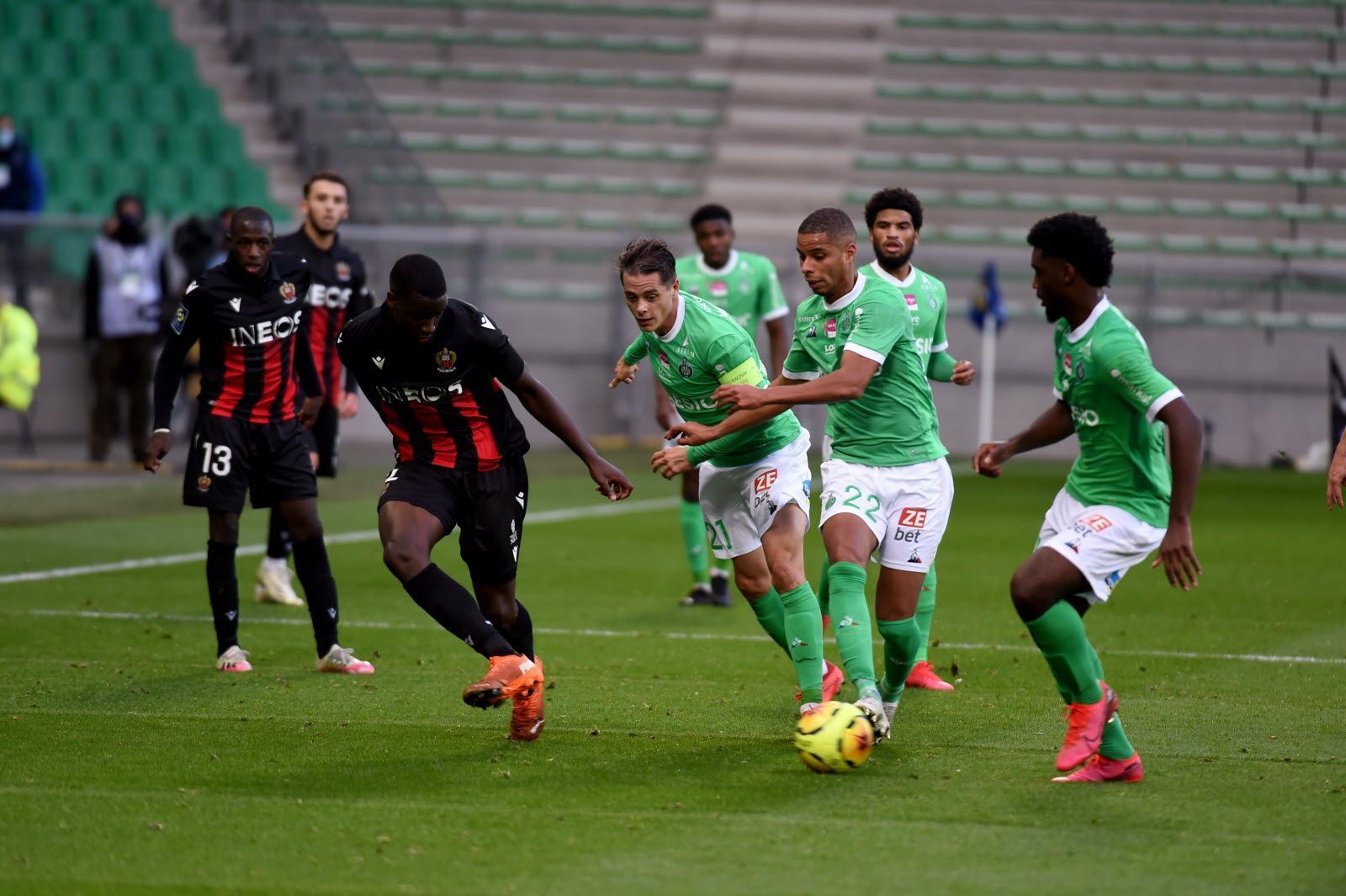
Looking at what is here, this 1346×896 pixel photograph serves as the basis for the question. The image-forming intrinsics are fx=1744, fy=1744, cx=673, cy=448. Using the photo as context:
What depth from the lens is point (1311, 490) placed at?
736 inches

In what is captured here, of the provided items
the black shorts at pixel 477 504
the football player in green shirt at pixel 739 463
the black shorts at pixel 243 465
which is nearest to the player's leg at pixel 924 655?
the football player in green shirt at pixel 739 463

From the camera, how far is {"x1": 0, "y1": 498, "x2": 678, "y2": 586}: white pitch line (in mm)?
11312

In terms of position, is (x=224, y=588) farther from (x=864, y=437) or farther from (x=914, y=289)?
(x=914, y=289)

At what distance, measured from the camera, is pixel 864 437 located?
23.2 ft

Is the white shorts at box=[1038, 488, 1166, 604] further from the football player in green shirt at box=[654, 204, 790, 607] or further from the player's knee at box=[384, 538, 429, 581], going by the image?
the football player in green shirt at box=[654, 204, 790, 607]

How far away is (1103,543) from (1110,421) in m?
0.42

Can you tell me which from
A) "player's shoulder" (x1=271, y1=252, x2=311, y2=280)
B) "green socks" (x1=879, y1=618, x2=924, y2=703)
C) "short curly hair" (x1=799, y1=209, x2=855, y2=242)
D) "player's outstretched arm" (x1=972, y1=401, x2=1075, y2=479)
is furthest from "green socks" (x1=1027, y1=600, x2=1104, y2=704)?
"player's shoulder" (x1=271, y1=252, x2=311, y2=280)

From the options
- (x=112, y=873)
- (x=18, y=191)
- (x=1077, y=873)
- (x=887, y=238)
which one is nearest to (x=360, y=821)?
(x=112, y=873)

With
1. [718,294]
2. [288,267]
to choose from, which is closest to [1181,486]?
[288,267]

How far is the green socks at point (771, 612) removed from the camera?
733 centimetres

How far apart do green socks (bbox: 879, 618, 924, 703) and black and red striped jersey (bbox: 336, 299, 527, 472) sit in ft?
5.43

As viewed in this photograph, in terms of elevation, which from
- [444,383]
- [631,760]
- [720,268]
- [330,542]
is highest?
[720,268]

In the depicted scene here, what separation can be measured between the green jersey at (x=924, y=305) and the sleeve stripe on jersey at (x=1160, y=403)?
→ 6.55ft

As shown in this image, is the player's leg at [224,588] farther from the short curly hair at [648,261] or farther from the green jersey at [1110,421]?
the green jersey at [1110,421]
